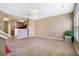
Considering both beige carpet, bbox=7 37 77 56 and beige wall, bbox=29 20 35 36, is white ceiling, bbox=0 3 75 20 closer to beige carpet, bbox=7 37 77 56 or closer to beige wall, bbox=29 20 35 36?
beige wall, bbox=29 20 35 36

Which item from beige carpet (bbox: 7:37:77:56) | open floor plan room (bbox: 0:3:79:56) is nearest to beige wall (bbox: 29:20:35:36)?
open floor plan room (bbox: 0:3:79:56)

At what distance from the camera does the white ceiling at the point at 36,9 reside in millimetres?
2771

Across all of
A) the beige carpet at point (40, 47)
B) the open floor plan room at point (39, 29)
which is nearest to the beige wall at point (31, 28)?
the open floor plan room at point (39, 29)

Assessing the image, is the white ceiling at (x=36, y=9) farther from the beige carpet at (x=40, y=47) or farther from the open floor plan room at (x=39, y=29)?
the beige carpet at (x=40, y=47)

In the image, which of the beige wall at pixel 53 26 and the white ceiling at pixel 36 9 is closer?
the white ceiling at pixel 36 9

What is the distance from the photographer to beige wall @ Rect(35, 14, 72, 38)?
9.66 feet

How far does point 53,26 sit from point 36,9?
0.60 meters

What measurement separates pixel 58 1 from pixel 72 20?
1.91 feet

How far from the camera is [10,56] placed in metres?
2.79

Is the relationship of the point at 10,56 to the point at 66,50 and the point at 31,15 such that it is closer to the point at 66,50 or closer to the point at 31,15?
the point at 31,15

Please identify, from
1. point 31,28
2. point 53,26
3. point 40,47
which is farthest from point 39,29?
point 40,47

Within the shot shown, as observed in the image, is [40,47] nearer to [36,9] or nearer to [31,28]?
[31,28]

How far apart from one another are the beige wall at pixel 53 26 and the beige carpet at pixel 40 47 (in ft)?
0.52

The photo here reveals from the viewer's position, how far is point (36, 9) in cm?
290
